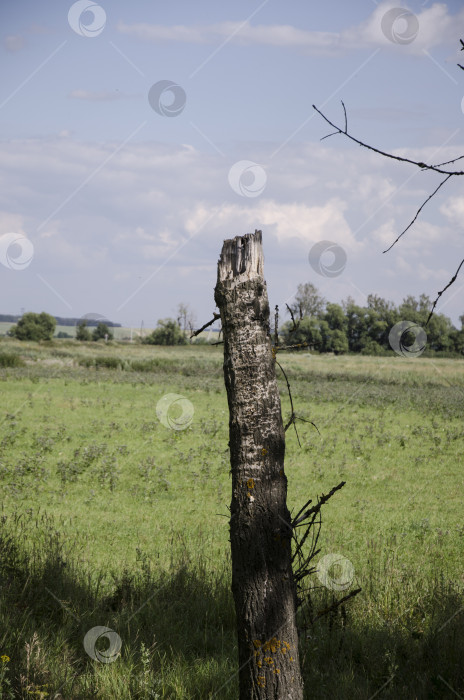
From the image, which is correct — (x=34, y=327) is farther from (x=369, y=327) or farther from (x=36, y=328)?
(x=369, y=327)

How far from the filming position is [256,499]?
3.13 meters

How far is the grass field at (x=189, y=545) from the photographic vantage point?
161 inches

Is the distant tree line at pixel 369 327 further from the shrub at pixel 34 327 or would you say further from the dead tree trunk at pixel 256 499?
the dead tree trunk at pixel 256 499

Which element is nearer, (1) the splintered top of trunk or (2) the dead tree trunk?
(2) the dead tree trunk

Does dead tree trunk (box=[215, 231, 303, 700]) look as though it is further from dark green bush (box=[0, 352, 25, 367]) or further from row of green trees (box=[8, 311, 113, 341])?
row of green trees (box=[8, 311, 113, 341])

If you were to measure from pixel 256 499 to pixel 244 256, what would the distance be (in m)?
1.35

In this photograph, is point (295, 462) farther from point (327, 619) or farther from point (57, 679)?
point (57, 679)

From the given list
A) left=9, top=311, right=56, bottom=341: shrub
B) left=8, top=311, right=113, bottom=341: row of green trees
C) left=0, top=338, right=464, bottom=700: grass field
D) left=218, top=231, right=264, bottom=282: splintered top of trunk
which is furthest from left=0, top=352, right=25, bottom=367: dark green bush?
left=9, top=311, right=56, bottom=341: shrub

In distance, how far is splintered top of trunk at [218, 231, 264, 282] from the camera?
326 cm

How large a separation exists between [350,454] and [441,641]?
11707mm

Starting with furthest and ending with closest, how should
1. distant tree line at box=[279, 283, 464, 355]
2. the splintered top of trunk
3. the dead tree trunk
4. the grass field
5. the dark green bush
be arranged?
distant tree line at box=[279, 283, 464, 355] < the dark green bush < the grass field < the splintered top of trunk < the dead tree trunk

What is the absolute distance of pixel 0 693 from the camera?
3428 mm

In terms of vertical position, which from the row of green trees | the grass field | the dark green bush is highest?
the row of green trees

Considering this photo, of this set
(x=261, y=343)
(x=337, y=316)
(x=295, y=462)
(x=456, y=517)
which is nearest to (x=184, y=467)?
(x=295, y=462)
